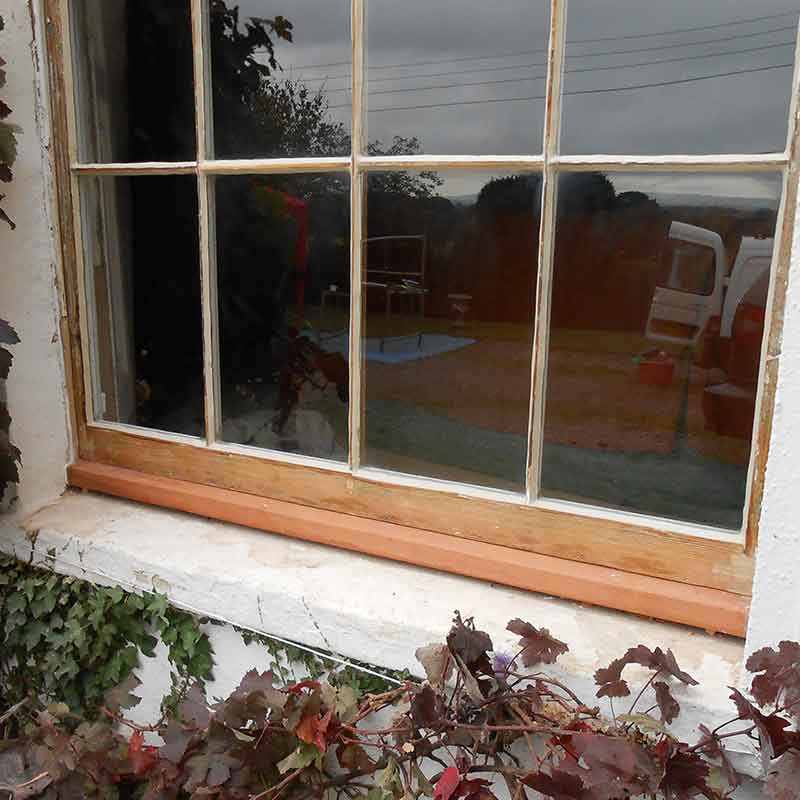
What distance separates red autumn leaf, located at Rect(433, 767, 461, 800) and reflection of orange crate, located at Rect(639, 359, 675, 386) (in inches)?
24.4

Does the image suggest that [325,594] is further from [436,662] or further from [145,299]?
[145,299]

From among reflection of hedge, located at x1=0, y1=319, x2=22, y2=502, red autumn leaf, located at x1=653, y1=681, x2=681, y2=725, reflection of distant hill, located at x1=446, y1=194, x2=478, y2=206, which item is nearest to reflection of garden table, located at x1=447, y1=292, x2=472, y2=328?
reflection of distant hill, located at x1=446, y1=194, x2=478, y2=206

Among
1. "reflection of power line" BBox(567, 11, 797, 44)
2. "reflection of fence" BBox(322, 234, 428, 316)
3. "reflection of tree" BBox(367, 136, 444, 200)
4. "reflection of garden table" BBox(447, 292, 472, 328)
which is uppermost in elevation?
"reflection of power line" BBox(567, 11, 797, 44)

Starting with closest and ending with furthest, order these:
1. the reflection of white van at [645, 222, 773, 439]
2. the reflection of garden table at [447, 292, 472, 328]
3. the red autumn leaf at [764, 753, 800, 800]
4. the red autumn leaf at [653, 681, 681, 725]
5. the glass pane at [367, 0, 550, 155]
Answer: the red autumn leaf at [764, 753, 800, 800] < the red autumn leaf at [653, 681, 681, 725] < the reflection of white van at [645, 222, 773, 439] < the glass pane at [367, 0, 550, 155] < the reflection of garden table at [447, 292, 472, 328]

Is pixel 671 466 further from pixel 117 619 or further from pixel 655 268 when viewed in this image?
pixel 117 619

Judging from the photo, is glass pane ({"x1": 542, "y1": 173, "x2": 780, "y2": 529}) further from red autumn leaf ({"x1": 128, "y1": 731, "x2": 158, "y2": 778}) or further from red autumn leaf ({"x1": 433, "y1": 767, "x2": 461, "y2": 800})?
red autumn leaf ({"x1": 128, "y1": 731, "x2": 158, "y2": 778})

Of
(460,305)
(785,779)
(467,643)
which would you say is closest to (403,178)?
(460,305)

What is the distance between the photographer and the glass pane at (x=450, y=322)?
4.06 feet

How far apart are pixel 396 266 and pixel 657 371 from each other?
0.45 meters

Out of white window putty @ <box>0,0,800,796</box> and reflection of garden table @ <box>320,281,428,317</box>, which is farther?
reflection of garden table @ <box>320,281,428,317</box>

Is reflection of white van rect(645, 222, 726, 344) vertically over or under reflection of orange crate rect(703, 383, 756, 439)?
over

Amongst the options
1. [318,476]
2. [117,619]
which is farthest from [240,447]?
[117,619]

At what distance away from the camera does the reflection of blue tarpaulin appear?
52.8 inches

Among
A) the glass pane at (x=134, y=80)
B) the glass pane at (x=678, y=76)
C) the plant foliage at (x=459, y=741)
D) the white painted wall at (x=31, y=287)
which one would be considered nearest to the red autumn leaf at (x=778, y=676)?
the plant foliage at (x=459, y=741)
